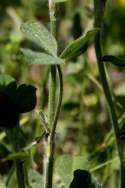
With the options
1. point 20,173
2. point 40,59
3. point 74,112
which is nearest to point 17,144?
point 20,173

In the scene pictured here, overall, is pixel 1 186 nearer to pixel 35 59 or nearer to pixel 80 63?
pixel 35 59

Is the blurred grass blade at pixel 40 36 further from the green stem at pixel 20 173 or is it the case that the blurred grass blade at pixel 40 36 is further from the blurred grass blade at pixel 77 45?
the green stem at pixel 20 173

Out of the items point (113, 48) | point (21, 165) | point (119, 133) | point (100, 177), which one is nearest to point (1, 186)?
point (21, 165)

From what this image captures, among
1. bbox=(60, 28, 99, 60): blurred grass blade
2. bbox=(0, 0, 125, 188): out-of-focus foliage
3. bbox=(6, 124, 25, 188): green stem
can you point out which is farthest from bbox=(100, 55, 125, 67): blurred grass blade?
bbox=(0, 0, 125, 188): out-of-focus foliage

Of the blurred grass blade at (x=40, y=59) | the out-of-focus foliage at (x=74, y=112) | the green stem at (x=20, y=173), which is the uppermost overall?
the blurred grass blade at (x=40, y=59)

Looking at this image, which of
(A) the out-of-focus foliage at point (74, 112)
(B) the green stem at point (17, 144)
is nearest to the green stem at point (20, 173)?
(B) the green stem at point (17, 144)

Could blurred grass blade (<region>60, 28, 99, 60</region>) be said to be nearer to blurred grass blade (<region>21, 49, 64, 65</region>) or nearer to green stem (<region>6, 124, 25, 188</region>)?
blurred grass blade (<region>21, 49, 64, 65</region>)

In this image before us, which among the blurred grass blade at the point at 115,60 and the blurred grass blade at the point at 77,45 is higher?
the blurred grass blade at the point at 77,45
